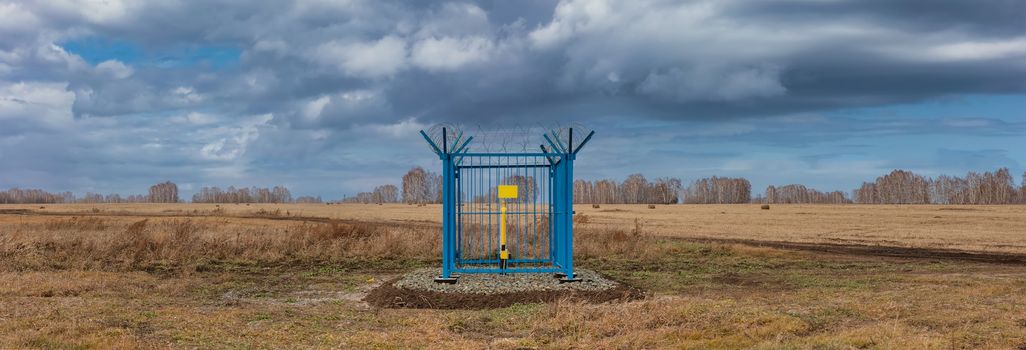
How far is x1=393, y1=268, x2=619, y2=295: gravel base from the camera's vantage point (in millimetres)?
13945

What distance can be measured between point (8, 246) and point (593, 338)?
18.0 m

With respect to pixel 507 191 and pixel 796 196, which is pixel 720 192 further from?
pixel 507 191

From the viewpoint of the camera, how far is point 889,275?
17828 millimetres

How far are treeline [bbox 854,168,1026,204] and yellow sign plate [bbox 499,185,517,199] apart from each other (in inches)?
6170

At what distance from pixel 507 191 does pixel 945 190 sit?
16305 cm

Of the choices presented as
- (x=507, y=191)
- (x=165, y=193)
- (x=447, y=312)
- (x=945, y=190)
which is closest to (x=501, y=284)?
(x=507, y=191)

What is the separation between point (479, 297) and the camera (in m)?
13.6

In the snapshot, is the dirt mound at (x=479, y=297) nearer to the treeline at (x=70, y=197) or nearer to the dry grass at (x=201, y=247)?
the dry grass at (x=201, y=247)

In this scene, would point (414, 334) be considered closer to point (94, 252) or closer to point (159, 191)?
point (94, 252)

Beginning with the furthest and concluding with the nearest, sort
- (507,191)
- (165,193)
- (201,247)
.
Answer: (165,193) < (201,247) < (507,191)

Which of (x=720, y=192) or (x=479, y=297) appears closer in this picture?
(x=479, y=297)

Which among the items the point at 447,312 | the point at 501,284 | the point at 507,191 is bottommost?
the point at 447,312

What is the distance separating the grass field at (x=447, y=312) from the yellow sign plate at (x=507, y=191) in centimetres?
281

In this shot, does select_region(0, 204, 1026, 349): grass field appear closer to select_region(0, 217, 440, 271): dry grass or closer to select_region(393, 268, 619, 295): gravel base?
select_region(0, 217, 440, 271): dry grass
